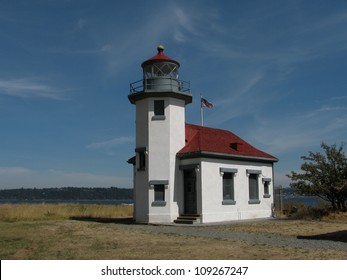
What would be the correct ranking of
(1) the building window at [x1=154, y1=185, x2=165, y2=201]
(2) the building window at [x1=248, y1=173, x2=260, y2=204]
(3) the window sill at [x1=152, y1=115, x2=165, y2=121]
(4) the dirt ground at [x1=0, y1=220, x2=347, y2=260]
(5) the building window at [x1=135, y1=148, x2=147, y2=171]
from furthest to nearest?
(2) the building window at [x1=248, y1=173, x2=260, y2=204]
(5) the building window at [x1=135, y1=148, x2=147, y2=171]
(3) the window sill at [x1=152, y1=115, x2=165, y2=121]
(1) the building window at [x1=154, y1=185, x2=165, y2=201]
(4) the dirt ground at [x1=0, y1=220, x2=347, y2=260]

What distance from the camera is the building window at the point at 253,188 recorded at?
77.1ft

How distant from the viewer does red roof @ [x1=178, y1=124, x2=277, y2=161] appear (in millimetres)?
21219

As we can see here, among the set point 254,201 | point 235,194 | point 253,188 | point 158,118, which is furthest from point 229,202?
point 158,118

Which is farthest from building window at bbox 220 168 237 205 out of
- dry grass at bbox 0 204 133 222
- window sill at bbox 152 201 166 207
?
dry grass at bbox 0 204 133 222

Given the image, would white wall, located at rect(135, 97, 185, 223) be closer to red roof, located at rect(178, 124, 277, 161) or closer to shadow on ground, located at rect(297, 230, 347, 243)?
red roof, located at rect(178, 124, 277, 161)

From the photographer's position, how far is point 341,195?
75.8 feet

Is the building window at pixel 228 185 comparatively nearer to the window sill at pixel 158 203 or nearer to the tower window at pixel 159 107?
the window sill at pixel 158 203

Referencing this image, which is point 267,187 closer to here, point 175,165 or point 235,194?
point 235,194

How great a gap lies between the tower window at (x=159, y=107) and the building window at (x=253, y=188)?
21.3ft

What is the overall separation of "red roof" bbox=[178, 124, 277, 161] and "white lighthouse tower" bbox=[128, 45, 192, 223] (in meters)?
0.83

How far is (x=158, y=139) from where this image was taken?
21344 millimetres

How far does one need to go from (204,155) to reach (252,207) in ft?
16.2
